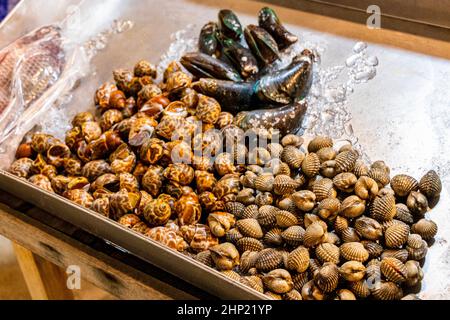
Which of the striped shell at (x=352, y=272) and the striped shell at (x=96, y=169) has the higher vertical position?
the striped shell at (x=96, y=169)

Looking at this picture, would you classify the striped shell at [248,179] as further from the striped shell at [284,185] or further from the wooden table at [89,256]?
the wooden table at [89,256]

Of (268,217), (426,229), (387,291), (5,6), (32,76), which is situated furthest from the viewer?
(5,6)

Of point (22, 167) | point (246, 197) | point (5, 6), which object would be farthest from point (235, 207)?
point (5, 6)

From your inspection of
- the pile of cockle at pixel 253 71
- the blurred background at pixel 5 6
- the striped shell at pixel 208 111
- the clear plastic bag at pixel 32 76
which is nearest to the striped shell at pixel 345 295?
the pile of cockle at pixel 253 71

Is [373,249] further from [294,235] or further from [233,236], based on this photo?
[233,236]

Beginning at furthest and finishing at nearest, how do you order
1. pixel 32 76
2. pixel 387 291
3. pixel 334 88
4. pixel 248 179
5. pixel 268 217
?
pixel 32 76, pixel 334 88, pixel 248 179, pixel 268 217, pixel 387 291
